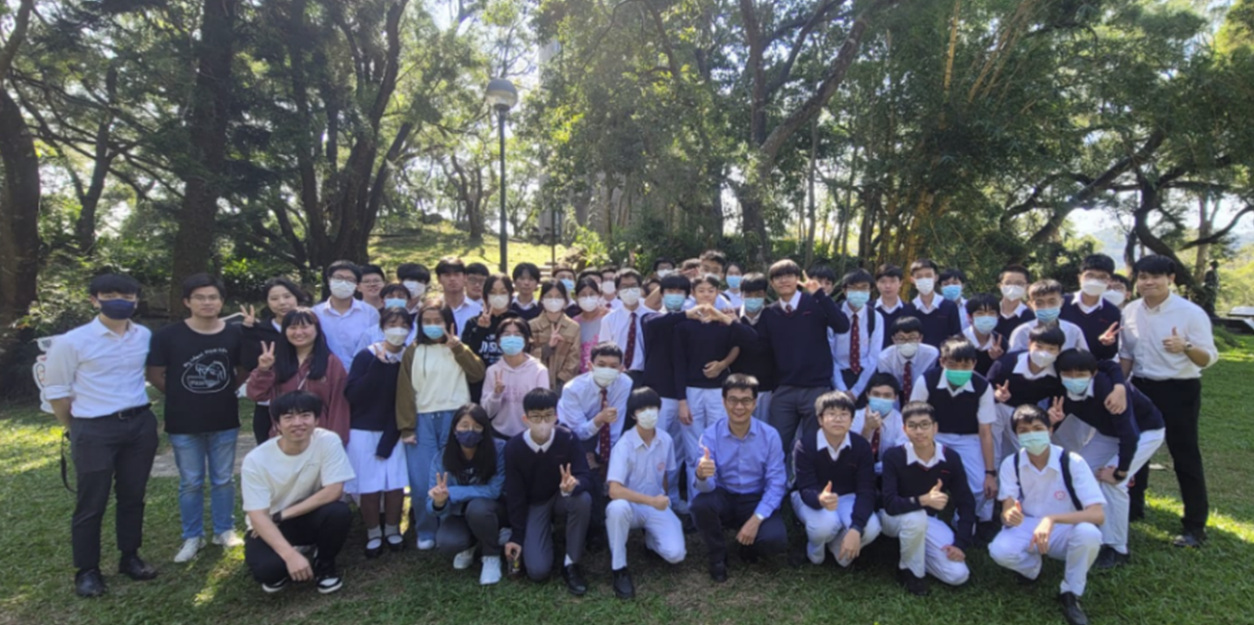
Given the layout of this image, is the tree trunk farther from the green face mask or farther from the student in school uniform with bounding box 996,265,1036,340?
the student in school uniform with bounding box 996,265,1036,340

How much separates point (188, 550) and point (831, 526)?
3988 mm

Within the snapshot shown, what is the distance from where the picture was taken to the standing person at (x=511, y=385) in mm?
4105

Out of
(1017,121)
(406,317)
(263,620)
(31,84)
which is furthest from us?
(31,84)

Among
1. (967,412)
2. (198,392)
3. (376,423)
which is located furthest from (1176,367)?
(198,392)

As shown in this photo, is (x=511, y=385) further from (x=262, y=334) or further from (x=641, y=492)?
(x=262, y=334)

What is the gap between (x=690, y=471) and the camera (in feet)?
14.1

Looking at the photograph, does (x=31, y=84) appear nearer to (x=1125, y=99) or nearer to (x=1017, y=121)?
(x=1017, y=121)

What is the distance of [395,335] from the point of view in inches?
156

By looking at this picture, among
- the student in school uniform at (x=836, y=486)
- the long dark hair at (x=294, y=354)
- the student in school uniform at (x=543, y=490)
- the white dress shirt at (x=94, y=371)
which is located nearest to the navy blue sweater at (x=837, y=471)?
the student in school uniform at (x=836, y=486)

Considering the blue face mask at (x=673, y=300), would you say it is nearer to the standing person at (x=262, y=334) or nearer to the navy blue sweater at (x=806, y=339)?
the navy blue sweater at (x=806, y=339)

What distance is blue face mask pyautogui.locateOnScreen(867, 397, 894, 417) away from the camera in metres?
3.84

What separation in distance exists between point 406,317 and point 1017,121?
798 cm

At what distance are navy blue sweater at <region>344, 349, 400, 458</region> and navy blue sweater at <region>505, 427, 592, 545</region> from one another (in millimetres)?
837

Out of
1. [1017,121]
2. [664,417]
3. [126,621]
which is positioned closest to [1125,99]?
[1017,121]
